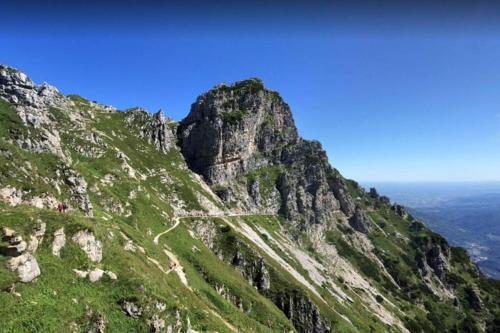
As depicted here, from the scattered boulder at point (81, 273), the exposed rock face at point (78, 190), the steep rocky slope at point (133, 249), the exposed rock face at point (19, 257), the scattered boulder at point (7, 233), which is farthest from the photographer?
the exposed rock face at point (78, 190)

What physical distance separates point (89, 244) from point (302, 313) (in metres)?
80.9

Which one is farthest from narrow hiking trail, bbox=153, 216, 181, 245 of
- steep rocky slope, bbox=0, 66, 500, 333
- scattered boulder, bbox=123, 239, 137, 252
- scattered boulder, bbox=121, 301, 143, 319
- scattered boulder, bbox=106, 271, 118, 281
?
scattered boulder, bbox=121, 301, 143, 319

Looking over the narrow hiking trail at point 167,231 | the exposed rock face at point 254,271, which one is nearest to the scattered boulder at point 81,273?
the narrow hiking trail at point 167,231

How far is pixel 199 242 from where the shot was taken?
113 m

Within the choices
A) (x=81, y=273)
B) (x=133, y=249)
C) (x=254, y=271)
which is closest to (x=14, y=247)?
(x=81, y=273)

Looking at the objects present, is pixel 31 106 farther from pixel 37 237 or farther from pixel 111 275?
pixel 111 275

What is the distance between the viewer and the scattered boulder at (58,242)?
158 ft

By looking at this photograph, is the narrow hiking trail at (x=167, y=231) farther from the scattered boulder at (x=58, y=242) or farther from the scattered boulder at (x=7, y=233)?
the scattered boulder at (x=7, y=233)

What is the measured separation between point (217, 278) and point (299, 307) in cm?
3446

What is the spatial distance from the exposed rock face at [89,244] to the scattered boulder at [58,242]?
1.52 metres

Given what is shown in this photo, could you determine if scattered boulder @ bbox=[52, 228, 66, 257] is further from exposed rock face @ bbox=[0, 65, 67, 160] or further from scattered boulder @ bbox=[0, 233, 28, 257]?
exposed rock face @ bbox=[0, 65, 67, 160]

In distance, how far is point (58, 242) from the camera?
49188 mm

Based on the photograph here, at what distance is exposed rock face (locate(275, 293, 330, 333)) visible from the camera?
111m

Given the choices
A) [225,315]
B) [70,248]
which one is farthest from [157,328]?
[225,315]
